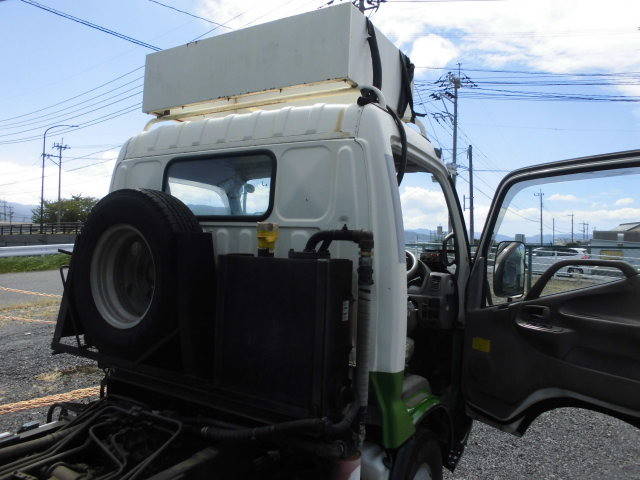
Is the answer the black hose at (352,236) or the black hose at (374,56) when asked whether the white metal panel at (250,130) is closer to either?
the black hose at (374,56)

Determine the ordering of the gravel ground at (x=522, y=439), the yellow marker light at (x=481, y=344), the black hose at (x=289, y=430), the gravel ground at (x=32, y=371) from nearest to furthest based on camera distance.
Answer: the black hose at (x=289, y=430), the yellow marker light at (x=481, y=344), the gravel ground at (x=522, y=439), the gravel ground at (x=32, y=371)

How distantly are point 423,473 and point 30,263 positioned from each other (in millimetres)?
16195

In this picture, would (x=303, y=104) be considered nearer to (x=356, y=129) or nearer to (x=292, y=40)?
(x=292, y=40)

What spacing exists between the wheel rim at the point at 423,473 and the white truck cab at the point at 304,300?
0.02m

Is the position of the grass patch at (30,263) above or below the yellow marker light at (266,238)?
below

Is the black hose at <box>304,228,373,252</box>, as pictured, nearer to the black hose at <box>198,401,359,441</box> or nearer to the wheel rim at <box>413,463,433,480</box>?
the black hose at <box>198,401,359,441</box>

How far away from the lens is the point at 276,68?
2.50 m

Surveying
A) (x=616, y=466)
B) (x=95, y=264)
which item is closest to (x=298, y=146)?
(x=95, y=264)

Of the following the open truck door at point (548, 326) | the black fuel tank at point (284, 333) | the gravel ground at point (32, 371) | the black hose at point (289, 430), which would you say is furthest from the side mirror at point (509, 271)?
the gravel ground at point (32, 371)

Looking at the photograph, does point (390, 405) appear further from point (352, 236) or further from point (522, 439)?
point (522, 439)

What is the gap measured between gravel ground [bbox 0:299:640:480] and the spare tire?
2.39 m

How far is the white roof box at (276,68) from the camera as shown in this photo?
7.53ft

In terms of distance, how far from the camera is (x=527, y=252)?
2.79m

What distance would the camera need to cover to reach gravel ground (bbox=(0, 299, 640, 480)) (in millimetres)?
3463
